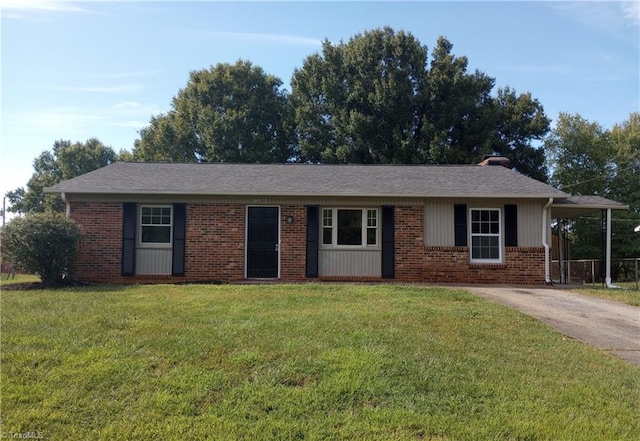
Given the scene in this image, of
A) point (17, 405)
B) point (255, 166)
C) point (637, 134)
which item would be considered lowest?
point (17, 405)

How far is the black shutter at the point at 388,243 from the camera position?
1350 cm

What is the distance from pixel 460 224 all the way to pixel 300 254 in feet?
14.9

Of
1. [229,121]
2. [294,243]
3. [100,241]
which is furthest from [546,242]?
[229,121]

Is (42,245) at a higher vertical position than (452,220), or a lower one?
lower

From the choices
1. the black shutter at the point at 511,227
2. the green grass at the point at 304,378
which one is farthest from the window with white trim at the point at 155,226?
the black shutter at the point at 511,227

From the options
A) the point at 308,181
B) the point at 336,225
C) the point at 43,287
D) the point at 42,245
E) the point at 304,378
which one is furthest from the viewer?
the point at 308,181

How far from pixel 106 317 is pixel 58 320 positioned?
0.61 meters

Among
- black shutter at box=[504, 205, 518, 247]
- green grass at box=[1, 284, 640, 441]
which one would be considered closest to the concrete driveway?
green grass at box=[1, 284, 640, 441]

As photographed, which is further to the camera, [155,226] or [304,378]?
[155,226]

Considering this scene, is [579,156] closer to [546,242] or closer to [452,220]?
[546,242]

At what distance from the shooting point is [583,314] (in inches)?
341

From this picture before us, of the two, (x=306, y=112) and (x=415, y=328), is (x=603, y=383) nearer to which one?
(x=415, y=328)

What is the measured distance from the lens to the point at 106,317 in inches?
272

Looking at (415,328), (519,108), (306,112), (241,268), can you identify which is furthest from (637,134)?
(415,328)
